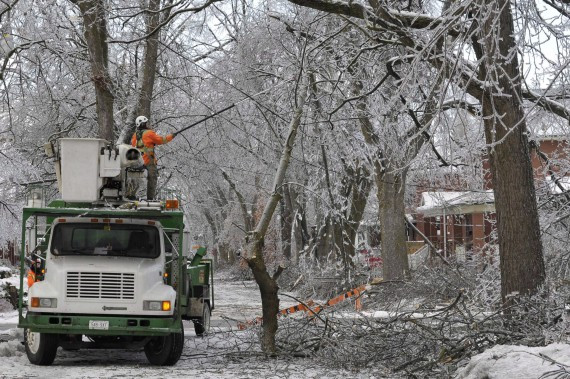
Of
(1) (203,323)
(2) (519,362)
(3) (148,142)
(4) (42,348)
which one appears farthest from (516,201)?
(4) (42,348)

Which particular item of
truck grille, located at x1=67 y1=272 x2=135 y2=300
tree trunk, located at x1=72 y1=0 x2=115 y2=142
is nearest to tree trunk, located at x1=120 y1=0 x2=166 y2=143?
tree trunk, located at x1=72 y1=0 x2=115 y2=142

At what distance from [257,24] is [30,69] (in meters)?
5.69

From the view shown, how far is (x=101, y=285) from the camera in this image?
13.3 m

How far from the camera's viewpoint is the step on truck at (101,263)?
43.2 feet

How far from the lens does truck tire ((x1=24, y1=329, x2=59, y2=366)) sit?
13172 mm

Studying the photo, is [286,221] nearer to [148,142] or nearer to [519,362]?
[148,142]

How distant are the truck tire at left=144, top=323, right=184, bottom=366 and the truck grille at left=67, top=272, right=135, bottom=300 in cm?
85

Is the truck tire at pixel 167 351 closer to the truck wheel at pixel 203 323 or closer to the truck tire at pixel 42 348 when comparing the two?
the truck tire at pixel 42 348

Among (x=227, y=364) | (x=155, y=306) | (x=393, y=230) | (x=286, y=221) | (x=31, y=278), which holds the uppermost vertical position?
(x=286, y=221)

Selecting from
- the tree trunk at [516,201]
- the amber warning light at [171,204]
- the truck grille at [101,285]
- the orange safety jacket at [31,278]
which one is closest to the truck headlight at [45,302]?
the truck grille at [101,285]

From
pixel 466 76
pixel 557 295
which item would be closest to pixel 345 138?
pixel 466 76

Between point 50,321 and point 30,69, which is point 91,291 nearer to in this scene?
point 50,321

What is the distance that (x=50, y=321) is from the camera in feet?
42.9

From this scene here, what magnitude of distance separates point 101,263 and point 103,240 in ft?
1.60
